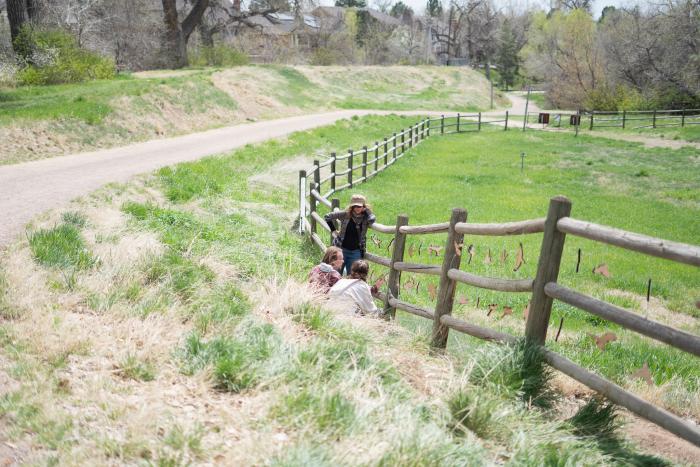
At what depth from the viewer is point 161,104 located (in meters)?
23.3

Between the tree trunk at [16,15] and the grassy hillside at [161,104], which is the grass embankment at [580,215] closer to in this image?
the grassy hillside at [161,104]

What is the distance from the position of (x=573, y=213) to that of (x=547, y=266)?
12.2 m

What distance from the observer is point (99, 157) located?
1527 centimetres

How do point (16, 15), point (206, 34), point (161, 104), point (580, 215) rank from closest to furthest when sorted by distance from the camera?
1. point (580, 215)
2. point (161, 104)
3. point (16, 15)
4. point (206, 34)

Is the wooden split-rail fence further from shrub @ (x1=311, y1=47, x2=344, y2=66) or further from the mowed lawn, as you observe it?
shrub @ (x1=311, y1=47, x2=344, y2=66)

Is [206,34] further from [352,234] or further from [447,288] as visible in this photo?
[447,288]

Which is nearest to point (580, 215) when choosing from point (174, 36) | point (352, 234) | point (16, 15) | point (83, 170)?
point (352, 234)

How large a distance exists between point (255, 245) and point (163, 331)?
15.0 ft

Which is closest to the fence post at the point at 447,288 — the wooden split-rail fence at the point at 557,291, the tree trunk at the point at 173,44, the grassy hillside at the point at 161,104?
the wooden split-rail fence at the point at 557,291

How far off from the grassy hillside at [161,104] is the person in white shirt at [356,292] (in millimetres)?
10762

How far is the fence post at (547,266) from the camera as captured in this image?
4.38 m

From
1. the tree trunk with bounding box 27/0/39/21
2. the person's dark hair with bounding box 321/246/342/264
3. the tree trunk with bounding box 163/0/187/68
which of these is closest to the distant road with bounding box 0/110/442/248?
the person's dark hair with bounding box 321/246/342/264

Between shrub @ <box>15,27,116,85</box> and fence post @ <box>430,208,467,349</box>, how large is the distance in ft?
73.0

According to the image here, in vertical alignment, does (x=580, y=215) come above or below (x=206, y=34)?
below
